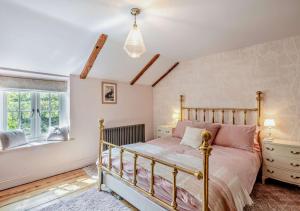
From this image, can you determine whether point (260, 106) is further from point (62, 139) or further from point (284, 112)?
point (62, 139)

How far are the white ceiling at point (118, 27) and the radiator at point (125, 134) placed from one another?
1413 millimetres

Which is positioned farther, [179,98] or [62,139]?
[179,98]

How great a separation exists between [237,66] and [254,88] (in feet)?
1.73

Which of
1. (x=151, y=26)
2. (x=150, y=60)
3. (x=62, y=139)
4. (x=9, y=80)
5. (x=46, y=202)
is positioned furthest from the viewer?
(x=150, y=60)

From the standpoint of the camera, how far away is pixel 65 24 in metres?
2.31

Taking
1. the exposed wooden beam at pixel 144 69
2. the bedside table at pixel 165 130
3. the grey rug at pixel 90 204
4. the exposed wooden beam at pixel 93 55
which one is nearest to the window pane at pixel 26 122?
the exposed wooden beam at pixel 93 55

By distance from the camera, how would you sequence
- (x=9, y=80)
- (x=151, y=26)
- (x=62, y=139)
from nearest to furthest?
(x=151, y=26)
(x=9, y=80)
(x=62, y=139)

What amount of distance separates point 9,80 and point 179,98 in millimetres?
3354

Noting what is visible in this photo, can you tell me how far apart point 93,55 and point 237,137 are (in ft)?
9.24

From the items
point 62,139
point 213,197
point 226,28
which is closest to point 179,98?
point 226,28

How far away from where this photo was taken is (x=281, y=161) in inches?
101

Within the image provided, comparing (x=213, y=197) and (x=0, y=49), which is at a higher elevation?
(x=0, y=49)

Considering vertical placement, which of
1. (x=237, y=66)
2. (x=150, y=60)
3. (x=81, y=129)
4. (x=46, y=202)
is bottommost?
(x=46, y=202)

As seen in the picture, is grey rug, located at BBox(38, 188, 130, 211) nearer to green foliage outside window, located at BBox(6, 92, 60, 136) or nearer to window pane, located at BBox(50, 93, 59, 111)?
green foliage outside window, located at BBox(6, 92, 60, 136)
